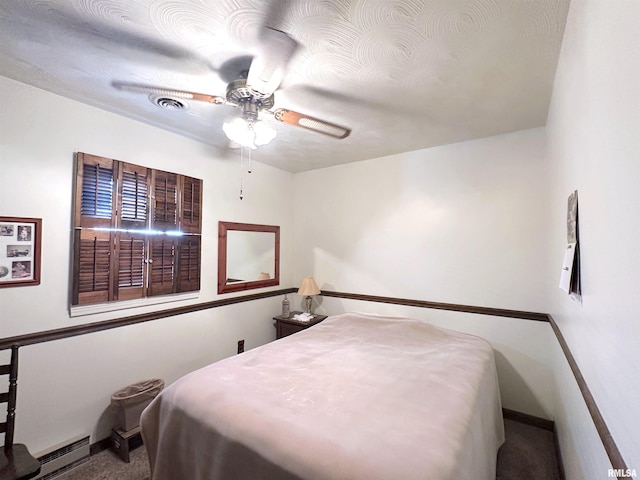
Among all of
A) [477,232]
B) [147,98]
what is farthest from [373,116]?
[147,98]

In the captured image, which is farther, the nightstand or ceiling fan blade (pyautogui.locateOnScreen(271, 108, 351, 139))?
the nightstand

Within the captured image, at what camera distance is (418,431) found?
1.21 m

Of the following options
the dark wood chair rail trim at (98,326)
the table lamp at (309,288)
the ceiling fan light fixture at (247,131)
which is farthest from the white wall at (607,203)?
the dark wood chair rail trim at (98,326)

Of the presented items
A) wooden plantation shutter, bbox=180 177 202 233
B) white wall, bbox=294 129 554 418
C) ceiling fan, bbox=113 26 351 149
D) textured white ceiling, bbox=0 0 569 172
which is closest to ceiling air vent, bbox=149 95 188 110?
textured white ceiling, bbox=0 0 569 172

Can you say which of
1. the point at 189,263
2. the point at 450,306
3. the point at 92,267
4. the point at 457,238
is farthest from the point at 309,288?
the point at 92,267

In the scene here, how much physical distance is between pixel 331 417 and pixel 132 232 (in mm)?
2096

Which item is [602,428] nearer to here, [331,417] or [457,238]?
[331,417]

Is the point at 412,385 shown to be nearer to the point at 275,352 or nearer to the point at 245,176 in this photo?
the point at 275,352

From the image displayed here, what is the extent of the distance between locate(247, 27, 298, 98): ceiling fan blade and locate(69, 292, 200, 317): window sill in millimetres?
1978

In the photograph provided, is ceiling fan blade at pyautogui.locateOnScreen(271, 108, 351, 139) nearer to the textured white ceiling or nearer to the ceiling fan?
the ceiling fan

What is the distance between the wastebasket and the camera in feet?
6.91

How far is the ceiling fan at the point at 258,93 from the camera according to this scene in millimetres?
1324

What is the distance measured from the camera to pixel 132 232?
232 centimetres

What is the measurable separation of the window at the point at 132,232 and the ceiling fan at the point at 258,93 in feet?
2.43
